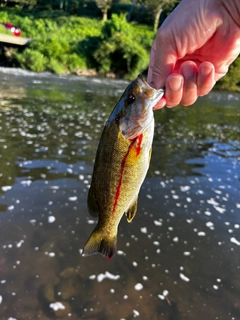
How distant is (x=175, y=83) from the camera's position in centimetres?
214

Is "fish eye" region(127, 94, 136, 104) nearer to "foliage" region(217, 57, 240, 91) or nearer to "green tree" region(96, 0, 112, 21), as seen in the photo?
"foliage" region(217, 57, 240, 91)

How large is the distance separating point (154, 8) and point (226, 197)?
40711mm

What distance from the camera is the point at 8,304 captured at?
3.71 meters

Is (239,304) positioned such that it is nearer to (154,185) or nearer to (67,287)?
(67,287)

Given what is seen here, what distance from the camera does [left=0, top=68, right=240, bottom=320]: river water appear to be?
3910 millimetres

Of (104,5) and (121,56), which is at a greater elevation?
(104,5)

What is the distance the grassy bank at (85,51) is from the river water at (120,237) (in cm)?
1725

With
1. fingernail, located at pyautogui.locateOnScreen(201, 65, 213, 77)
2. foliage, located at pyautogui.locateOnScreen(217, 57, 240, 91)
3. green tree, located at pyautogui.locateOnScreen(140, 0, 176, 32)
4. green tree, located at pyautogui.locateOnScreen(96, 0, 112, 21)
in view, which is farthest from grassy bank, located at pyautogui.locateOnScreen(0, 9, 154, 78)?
fingernail, located at pyautogui.locateOnScreen(201, 65, 213, 77)

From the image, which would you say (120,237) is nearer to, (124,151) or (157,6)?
(124,151)

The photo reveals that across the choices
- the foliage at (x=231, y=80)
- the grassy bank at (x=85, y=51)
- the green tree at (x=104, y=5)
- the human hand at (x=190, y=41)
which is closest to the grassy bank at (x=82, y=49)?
the grassy bank at (x=85, y=51)

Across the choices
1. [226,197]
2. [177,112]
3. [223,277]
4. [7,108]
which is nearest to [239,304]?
[223,277]

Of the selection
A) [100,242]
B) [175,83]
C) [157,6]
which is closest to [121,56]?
[157,6]

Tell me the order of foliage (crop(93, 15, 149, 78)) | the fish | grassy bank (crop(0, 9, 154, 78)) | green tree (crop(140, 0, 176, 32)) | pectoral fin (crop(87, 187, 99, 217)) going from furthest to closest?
1. green tree (crop(140, 0, 176, 32))
2. foliage (crop(93, 15, 149, 78))
3. grassy bank (crop(0, 9, 154, 78))
4. pectoral fin (crop(87, 187, 99, 217))
5. the fish

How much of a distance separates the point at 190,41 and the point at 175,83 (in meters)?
0.36
